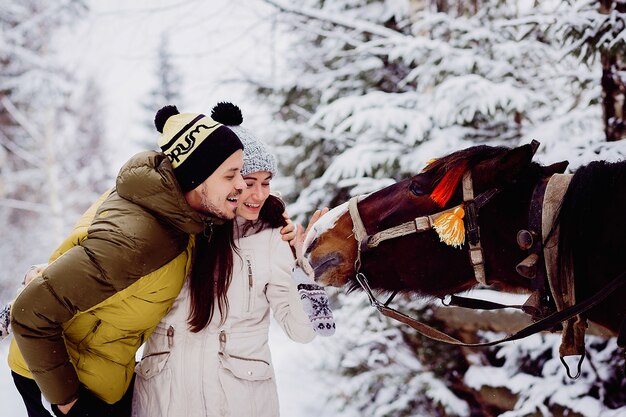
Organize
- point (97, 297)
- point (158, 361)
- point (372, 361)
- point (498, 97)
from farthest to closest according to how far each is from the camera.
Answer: point (372, 361) < point (498, 97) < point (158, 361) < point (97, 297)

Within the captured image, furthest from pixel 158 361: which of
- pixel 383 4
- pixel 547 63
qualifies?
pixel 383 4

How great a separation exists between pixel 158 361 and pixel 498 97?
10.4ft

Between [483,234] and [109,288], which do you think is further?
[483,234]

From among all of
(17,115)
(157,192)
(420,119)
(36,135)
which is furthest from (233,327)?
(17,115)

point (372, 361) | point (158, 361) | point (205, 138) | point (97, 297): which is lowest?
point (372, 361)

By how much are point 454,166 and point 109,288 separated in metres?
1.30

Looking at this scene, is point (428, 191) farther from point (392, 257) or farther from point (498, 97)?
point (498, 97)

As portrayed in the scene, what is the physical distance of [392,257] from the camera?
6.79 ft

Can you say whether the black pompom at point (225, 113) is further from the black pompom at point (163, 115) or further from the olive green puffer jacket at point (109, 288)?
the olive green puffer jacket at point (109, 288)

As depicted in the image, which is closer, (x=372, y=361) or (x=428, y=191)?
(x=428, y=191)

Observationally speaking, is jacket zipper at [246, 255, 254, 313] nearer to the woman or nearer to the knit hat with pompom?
the woman

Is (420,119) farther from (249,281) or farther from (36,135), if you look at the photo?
(36,135)

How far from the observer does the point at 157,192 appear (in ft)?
5.54

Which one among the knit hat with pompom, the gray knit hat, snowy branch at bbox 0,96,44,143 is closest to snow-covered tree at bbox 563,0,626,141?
the gray knit hat
